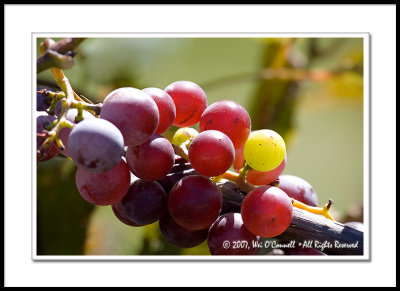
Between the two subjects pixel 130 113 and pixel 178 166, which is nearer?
pixel 130 113

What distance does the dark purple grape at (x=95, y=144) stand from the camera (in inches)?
28.3

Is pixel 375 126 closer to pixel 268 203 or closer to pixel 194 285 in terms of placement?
pixel 268 203

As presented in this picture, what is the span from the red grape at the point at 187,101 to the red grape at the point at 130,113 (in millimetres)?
158

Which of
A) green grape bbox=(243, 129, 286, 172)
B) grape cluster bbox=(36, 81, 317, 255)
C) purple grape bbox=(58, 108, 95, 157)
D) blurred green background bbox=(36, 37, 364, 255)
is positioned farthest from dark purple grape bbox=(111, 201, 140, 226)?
blurred green background bbox=(36, 37, 364, 255)

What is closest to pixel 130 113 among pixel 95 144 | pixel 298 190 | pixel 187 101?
pixel 95 144

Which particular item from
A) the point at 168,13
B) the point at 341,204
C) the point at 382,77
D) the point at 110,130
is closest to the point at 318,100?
the point at 341,204

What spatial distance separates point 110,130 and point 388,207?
746 mm

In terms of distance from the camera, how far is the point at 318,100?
1.97m

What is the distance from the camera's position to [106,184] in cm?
81

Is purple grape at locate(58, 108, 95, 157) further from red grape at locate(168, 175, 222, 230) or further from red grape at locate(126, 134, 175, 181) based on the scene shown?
red grape at locate(168, 175, 222, 230)

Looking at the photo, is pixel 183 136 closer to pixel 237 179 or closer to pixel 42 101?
pixel 237 179

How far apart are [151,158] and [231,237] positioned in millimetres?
212

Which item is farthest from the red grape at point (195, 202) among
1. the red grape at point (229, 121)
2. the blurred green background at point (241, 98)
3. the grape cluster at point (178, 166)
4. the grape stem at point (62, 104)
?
the blurred green background at point (241, 98)

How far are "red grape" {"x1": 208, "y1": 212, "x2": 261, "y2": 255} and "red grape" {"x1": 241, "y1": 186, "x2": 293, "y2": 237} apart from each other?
0.02 m
